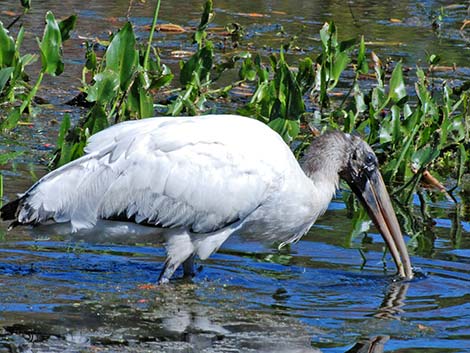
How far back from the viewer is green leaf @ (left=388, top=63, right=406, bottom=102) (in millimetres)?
8766

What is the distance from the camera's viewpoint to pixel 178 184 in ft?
22.2

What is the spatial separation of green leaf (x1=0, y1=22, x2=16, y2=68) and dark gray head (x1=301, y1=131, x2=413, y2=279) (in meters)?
2.29

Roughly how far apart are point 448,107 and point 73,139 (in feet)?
8.87

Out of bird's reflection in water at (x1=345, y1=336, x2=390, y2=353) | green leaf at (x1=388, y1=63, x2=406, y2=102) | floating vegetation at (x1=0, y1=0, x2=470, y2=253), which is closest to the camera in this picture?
bird's reflection in water at (x1=345, y1=336, x2=390, y2=353)

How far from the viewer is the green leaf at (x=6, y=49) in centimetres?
841

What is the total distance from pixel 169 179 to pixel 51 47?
1.89 metres

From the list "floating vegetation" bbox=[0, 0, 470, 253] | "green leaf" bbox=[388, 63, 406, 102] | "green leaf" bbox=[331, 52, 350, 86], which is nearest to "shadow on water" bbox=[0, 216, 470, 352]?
"floating vegetation" bbox=[0, 0, 470, 253]

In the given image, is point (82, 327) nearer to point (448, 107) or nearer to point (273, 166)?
point (273, 166)


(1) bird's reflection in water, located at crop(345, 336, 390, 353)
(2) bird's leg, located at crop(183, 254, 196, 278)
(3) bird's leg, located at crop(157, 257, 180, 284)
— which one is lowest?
(2) bird's leg, located at crop(183, 254, 196, 278)

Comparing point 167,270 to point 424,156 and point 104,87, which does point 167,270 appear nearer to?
point 104,87

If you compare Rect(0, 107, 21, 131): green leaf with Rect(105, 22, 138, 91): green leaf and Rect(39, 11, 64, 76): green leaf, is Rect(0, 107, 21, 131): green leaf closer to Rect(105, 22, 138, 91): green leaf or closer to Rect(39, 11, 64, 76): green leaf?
Rect(39, 11, 64, 76): green leaf

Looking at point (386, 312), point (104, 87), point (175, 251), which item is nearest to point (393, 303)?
point (386, 312)

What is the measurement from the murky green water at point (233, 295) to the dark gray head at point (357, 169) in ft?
0.77

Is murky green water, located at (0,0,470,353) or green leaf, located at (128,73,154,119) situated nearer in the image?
murky green water, located at (0,0,470,353)
